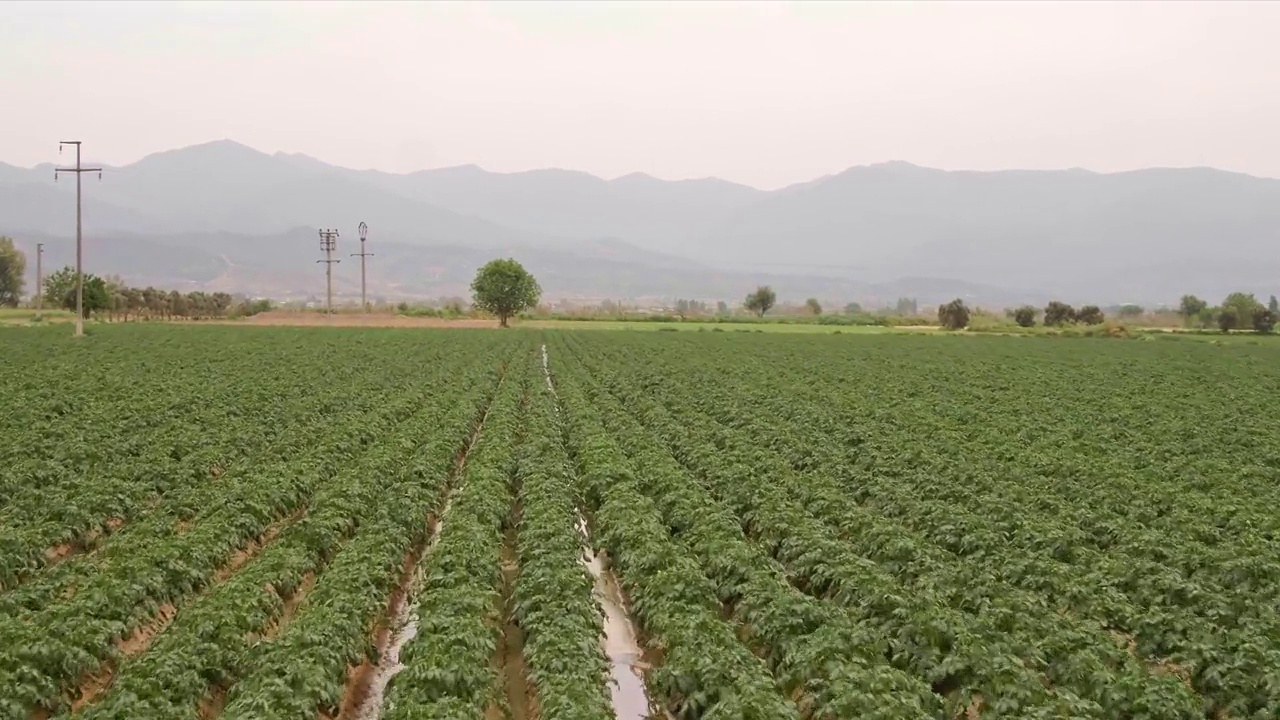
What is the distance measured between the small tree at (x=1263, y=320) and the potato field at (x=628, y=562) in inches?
3530

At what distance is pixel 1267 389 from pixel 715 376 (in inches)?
831

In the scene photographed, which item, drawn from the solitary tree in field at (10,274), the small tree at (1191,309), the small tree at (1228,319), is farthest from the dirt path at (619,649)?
the solitary tree in field at (10,274)

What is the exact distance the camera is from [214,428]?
21.2 metres

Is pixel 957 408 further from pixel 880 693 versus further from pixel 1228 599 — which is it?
pixel 880 693

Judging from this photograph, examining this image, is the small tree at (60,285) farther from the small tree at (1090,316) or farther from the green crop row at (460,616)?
the small tree at (1090,316)

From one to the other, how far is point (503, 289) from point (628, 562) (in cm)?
8921

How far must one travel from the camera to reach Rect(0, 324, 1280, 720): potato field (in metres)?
8.17

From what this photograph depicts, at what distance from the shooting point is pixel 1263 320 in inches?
3944

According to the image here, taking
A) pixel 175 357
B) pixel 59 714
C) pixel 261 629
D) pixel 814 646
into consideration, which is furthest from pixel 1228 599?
pixel 175 357

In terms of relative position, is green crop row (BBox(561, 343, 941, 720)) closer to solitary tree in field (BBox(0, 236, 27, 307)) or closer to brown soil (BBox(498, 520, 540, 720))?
brown soil (BBox(498, 520, 540, 720))

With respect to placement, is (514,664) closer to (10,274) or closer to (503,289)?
(503,289)

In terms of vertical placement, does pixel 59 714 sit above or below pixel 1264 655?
below

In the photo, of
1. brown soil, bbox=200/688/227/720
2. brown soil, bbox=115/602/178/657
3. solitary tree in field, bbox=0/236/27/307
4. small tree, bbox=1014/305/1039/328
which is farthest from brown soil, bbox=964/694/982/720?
solitary tree in field, bbox=0/236/27/307

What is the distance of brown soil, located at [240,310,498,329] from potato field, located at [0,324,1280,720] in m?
68.3
